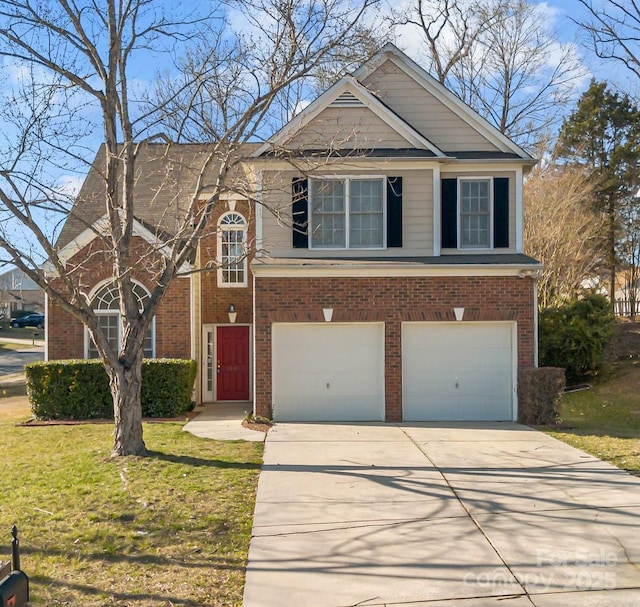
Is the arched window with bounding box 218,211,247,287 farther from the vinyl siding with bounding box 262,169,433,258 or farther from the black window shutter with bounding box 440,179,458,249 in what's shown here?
the black window shutter with bounding box 440,179,458,249

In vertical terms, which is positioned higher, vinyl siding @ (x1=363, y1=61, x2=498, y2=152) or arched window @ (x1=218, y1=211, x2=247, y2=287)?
vinyl siding @ (x1=363, y1=61, x2=498, y2=152)

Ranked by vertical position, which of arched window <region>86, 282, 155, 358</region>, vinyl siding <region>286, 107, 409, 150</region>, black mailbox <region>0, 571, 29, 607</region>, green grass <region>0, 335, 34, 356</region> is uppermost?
vinyl siding <region>286, 107, 409, 150</region>

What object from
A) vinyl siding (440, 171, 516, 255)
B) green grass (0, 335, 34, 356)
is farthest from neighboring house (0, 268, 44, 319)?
vinyl siding (440, 171, 516, 255)

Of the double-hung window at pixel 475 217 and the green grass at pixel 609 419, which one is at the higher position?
the double-hung window at pixel 475 217

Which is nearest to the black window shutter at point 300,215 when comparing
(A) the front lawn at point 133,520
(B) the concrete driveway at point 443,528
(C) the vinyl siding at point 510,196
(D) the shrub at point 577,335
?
(C) the vinyl siding at point 510,196

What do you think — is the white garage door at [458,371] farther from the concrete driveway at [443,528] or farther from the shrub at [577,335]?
the shrub at [577,335]

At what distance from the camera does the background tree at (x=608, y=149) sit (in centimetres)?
3064

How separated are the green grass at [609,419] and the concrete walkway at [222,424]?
5.78 m

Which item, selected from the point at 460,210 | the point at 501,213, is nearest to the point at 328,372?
the point at 460,210

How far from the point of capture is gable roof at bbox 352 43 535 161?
14.6 meters

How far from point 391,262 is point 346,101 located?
12.4ft

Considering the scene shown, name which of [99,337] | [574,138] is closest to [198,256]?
[99,337]

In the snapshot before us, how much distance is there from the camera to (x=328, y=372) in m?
13.7

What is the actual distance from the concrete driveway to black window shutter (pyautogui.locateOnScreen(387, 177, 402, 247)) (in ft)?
16.7
